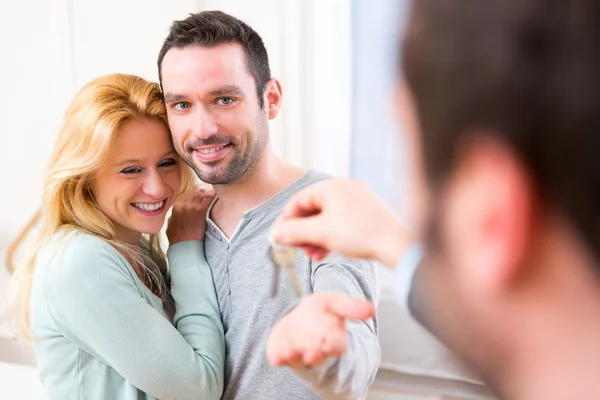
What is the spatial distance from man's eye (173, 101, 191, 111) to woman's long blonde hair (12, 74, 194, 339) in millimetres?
43

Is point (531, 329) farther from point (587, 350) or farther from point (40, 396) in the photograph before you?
point (40, 396)

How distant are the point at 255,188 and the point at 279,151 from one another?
0.27m

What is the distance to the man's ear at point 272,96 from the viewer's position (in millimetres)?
1029

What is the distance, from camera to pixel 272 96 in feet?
3.41

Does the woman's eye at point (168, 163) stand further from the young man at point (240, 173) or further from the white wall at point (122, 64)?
the white wall at point (122, 64)

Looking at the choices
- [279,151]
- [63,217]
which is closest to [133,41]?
[279,151]

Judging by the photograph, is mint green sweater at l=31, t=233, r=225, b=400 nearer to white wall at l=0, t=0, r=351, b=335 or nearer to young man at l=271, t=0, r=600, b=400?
white wall at l=0, t=0, r=351, b=335

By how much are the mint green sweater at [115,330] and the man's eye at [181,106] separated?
219 mm

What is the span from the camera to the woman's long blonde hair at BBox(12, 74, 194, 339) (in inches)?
37.2

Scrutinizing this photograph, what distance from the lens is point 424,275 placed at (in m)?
0.30

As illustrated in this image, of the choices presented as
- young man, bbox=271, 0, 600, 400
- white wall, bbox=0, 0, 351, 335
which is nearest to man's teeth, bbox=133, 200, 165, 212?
white wall, bbox=0, 0, 351, 335

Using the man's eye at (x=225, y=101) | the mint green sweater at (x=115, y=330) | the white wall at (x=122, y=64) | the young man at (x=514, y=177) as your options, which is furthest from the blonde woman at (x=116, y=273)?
the young man at (x=514, y=177)

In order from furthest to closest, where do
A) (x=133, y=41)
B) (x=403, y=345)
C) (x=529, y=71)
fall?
(x=133, y=41), (x=403, y=345), (x=529, y=71)

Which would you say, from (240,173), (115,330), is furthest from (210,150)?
(115,330)
